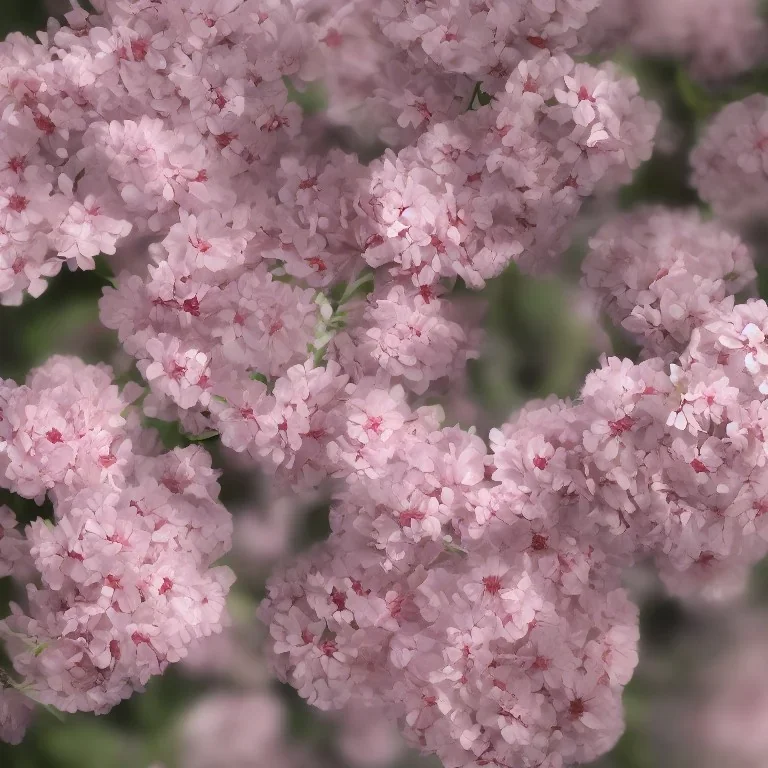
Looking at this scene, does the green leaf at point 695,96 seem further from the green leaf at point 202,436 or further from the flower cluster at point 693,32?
the green leaf at point 202,436

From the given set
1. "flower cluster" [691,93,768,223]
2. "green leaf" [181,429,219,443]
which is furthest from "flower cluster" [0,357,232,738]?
"flower cluster" [691,93,768,223]

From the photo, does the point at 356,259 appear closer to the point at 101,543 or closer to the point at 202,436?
the point at 202,436

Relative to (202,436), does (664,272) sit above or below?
above

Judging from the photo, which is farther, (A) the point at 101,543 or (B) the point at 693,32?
(B) the point at 693,32

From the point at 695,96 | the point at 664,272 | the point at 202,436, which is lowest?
the point at 202,436

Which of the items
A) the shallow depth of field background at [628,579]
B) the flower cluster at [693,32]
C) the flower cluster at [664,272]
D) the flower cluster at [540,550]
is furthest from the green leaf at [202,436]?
the flower cluster at [693,32]

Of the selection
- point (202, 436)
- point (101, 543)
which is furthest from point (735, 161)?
point (101, 543)
